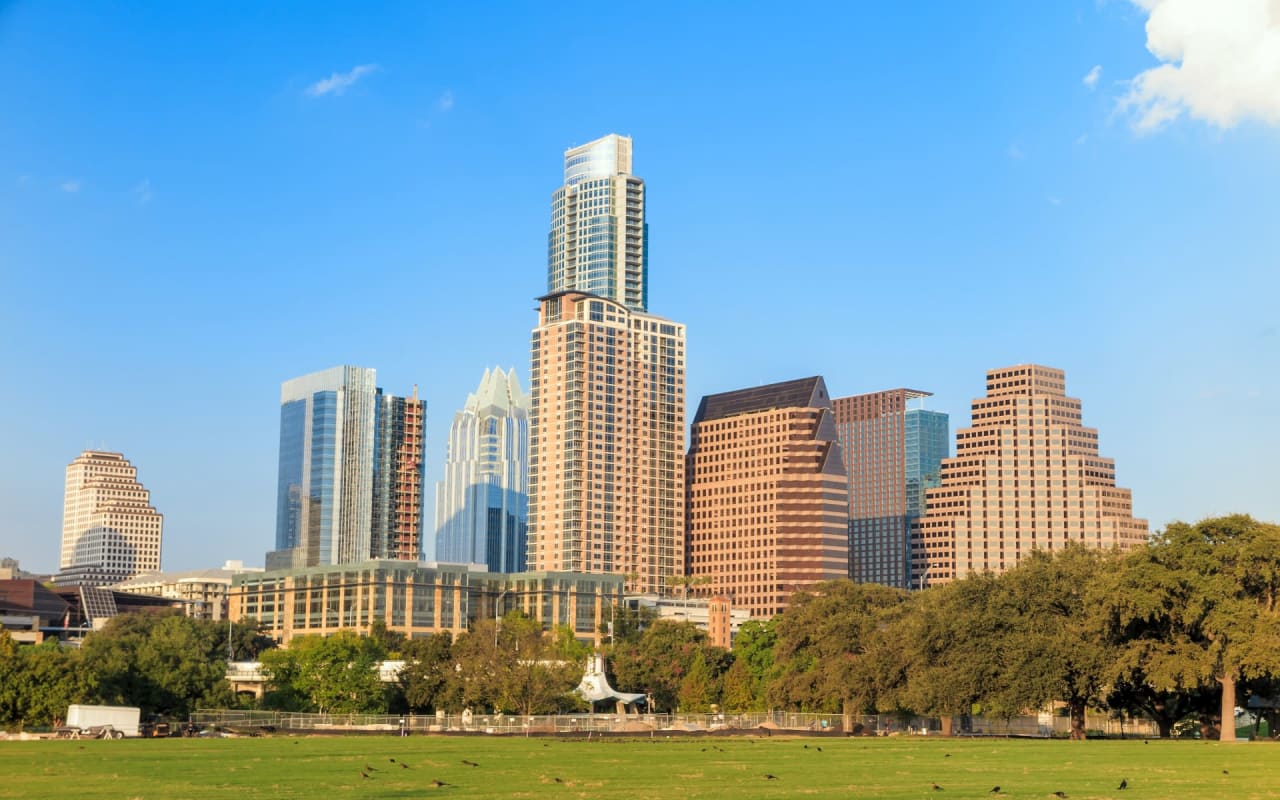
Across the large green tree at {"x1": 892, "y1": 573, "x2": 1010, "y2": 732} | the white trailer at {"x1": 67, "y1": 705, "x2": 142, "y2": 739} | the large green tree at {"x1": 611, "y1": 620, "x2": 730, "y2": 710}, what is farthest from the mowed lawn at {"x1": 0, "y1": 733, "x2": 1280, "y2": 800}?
the large green tree at {"x1": 611, "y1": 620, "x2": 730, "y2": 710}

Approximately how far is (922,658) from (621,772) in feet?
226

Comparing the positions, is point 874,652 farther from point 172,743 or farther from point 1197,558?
point 172,743

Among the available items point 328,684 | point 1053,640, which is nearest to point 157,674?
point 328,684

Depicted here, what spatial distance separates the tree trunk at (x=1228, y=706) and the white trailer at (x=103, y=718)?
72.5 meters

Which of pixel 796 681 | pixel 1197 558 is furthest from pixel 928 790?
pixel 796 681

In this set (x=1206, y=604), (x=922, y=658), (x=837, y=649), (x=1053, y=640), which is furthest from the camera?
(x=837, y=649)

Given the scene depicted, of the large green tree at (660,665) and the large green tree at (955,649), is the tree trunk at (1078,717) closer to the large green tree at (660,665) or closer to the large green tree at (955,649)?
the large green tree at (955,649)

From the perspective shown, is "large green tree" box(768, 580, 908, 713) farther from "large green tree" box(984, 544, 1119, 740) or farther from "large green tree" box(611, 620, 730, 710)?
"large green tree" box(611, 620, 730, 710)

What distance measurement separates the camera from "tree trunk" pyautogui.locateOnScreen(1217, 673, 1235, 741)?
96.0 meters

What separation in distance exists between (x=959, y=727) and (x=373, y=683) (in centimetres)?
5317

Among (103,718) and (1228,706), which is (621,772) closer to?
(1228,706)

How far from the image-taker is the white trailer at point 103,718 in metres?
98.8

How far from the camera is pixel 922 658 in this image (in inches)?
4582

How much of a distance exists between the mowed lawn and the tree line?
2250 centimetres
